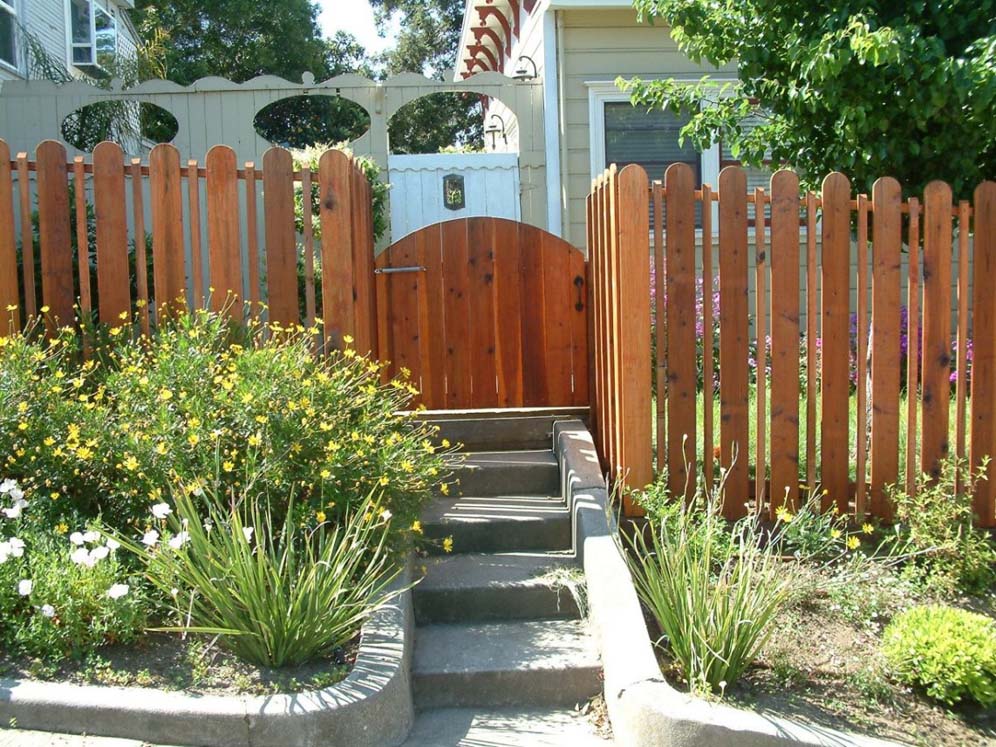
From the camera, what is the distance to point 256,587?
3.74 m

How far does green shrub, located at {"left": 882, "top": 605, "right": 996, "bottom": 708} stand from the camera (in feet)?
12.5

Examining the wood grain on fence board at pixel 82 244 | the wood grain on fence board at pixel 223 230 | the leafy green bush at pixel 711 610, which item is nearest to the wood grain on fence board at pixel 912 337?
the leafy green bush at pixel 711 610

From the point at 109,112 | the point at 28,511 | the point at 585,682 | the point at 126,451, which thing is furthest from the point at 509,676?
the point at 109,112

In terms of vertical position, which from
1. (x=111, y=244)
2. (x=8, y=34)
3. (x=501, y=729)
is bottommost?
(x=501, y=729)

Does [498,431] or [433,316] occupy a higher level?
[433,316]

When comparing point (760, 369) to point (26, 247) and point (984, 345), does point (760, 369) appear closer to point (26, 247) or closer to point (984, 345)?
point (984, 345)

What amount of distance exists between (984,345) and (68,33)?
15823 mm

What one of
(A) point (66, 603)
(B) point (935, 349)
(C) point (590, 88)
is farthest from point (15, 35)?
(B) point (935, 349)

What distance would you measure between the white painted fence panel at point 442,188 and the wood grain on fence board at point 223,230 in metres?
4.83

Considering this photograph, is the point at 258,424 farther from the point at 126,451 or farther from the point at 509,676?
the point at 509,676

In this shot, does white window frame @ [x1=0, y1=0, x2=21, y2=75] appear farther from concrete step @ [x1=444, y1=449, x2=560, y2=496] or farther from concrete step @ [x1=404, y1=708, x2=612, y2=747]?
concrete step @ [x1=404, y1=708, x2=612, y2=747]

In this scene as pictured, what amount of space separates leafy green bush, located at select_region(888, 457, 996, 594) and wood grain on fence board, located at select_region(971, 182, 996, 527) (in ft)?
0.70

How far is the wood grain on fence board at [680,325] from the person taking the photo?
17.4 ft

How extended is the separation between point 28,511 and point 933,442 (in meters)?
4.56
